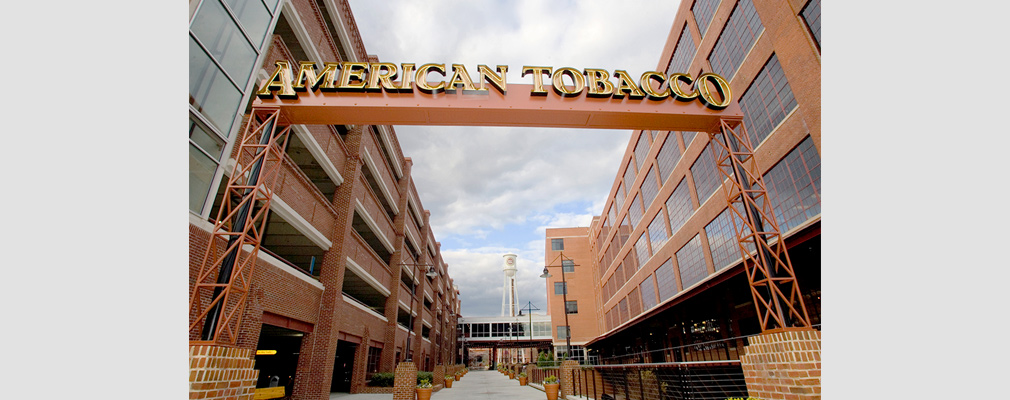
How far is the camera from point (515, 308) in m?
102

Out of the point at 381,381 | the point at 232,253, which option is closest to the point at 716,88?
the point at 232,253

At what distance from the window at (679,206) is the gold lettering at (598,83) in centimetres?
1506

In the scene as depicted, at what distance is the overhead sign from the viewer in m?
10.9

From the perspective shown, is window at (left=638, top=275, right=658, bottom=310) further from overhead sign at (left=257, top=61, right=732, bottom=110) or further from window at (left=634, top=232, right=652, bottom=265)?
overhead sign at (left=257, top=61, right=732, bottom=110)

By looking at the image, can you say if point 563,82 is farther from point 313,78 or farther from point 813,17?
point 813,17

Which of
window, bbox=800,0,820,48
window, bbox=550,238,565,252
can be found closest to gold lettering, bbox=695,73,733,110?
window, bbox=800,0,820,48

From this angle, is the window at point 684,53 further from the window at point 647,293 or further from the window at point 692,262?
the window at point 647,293

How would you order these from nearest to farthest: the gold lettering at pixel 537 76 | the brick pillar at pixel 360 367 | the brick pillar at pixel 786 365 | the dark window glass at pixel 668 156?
the brick pillar at pixel 786 365, the gold lettering at pixel 537 76, the brick pillar at pixel 360 367, the dark window glass at pixel 668 156

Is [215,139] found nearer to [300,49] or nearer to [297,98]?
[297,98]

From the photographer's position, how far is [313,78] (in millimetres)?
11109

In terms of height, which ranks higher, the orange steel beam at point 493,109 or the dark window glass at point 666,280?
the orange steel beam at point 493,109

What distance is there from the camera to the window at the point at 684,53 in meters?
23.4

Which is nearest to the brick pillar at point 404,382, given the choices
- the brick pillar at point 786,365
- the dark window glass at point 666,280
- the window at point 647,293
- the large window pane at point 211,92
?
the large window pane at point 211,92

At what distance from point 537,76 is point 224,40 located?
8.41 m
